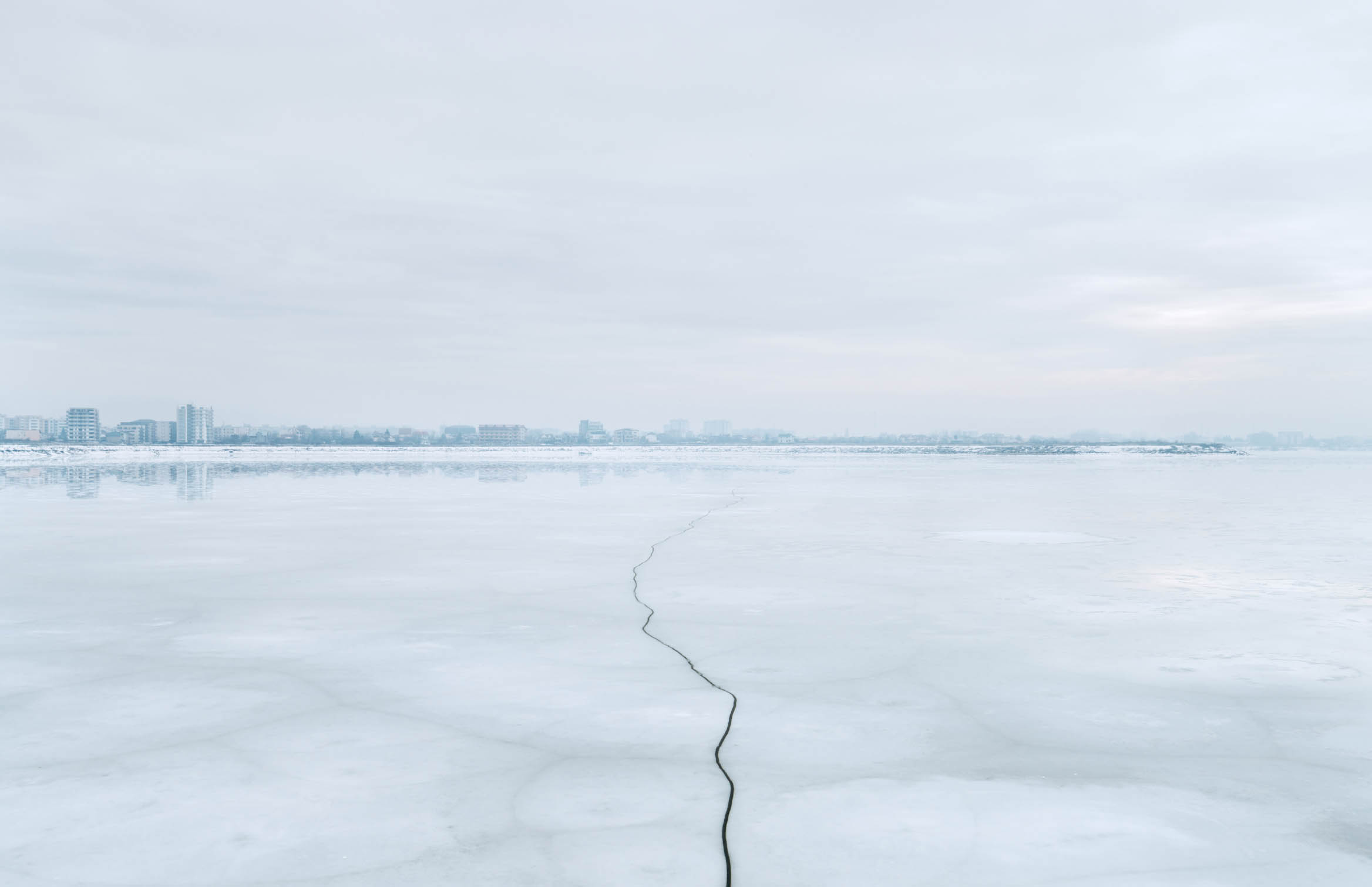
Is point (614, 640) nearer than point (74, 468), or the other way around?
point (614, 640)

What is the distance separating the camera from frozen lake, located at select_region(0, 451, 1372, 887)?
11.0 feet

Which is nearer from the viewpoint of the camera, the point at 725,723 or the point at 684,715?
the point at 725,723

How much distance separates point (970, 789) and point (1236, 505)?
18076 mm

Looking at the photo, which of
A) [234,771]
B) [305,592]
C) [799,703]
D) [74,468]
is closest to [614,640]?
[799,703]

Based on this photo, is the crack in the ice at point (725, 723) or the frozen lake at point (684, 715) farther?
the frozen lake at point (684, 715)

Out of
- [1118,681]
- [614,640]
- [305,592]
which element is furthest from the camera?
[305,592]

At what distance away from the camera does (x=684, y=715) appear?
195 inches

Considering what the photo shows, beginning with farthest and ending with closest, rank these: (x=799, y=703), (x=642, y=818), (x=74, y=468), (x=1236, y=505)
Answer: (x=74, y=468) < (x=1236, y=505) < (x=799, y=703) < (x=642, y=818)

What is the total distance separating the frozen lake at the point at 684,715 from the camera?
337cm

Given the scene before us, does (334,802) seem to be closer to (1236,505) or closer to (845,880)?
(845,880)

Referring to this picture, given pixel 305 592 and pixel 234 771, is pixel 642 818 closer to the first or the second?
pixel 234 771

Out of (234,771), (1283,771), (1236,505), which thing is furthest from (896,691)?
(1236,505)

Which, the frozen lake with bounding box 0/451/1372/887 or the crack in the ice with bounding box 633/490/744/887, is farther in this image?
the frozen lake with bounding box 0/451/1372/887

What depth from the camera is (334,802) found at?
3.80 meters
